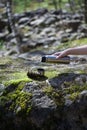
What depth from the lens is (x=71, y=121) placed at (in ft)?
20.4

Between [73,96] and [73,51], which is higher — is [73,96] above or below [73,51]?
below

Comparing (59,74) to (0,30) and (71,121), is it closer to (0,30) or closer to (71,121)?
(71,121)

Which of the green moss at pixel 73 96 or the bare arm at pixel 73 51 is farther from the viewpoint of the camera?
the bare arm at pixel 73 51

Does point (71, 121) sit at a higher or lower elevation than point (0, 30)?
higher

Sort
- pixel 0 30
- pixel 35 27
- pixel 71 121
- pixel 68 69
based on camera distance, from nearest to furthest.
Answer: pixel 71 121 < pixel 68 69 < pixel 35 27 < pixel 0 30

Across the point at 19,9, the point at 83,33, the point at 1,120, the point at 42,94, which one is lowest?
the point at 19,9

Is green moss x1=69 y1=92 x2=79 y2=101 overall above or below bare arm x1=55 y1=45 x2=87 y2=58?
below

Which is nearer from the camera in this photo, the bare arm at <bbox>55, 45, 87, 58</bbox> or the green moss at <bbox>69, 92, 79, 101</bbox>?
the green moss at <bbox>69, 92, 79, 101</bbox>

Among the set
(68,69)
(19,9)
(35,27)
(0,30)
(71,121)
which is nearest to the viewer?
(71,121)

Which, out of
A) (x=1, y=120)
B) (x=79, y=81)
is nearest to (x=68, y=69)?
(x=79, y=81)

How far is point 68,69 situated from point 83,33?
977 inches

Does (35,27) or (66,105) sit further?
(35,27)

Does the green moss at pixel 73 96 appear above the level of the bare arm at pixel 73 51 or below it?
below

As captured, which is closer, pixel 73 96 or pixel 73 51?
pixel 73 96
